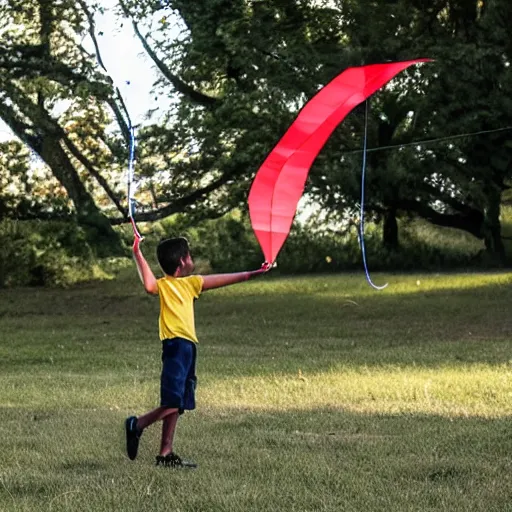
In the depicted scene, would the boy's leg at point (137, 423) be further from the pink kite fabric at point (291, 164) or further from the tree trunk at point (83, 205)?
the tree trunk at point (83, 205)

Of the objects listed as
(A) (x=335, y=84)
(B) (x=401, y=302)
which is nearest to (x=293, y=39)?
(B) (x=401, y=302)

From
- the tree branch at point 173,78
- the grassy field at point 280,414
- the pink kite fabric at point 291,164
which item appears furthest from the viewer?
the tree branch at point 173,78

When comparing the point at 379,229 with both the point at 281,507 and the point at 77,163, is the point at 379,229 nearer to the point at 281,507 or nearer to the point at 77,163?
the point at 77,163

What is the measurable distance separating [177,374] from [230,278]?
1.98 ft

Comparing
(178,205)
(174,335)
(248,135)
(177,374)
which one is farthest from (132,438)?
(178,205)

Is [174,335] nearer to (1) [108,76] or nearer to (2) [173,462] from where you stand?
(2) [173,462]

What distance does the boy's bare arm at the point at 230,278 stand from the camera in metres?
5.57

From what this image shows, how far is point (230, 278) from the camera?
565cm

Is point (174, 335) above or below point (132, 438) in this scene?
above

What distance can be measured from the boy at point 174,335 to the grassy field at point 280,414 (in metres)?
0.21

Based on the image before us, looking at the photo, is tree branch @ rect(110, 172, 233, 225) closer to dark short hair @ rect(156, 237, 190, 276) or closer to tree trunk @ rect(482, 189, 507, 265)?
tree trunk @ rect(482, 189, 507, 265)

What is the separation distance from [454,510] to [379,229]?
18.6 meters

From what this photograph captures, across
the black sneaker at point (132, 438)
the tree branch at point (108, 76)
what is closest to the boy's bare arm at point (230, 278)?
the black sneaker at point (132, 438)

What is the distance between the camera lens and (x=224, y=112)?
20.0 metres
